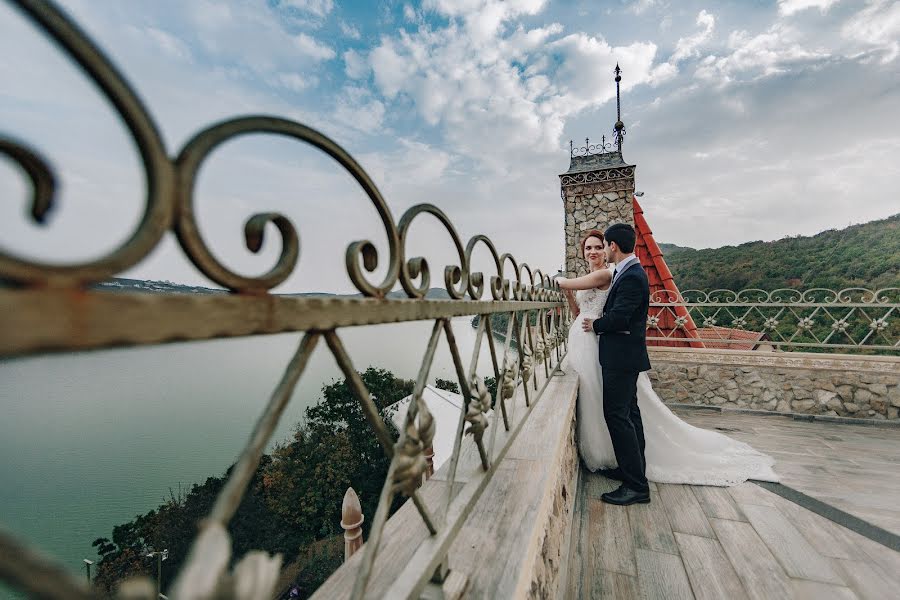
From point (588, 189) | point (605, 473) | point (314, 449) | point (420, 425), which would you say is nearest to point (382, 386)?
point (314, 449)

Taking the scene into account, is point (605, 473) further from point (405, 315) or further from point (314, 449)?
point (314, 449)

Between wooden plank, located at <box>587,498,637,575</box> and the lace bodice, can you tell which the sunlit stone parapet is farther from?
wooden plank, located at <box>587,498,637,575</box>

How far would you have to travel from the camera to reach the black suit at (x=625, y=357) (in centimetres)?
237

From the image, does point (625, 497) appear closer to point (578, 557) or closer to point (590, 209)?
point (578, 557)

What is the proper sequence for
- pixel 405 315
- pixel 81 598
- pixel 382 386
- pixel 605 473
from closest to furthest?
pixel 81 598, pixel 405 315, pixel 605 473, pixel 382 386

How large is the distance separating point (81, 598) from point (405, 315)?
547mm

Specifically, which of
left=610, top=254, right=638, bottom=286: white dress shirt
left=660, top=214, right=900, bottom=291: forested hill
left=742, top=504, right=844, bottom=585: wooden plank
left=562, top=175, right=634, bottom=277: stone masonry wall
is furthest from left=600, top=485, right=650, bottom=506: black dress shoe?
left=660, top=214, right=900, bottom=291: forested hill

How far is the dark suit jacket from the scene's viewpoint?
236cm

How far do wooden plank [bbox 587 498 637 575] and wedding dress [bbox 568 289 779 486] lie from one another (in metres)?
0.51

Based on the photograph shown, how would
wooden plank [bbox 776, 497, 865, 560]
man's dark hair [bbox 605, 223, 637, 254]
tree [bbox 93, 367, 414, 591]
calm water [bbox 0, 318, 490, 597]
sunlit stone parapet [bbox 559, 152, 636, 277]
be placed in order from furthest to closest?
calm water [bbox 0, 318, 490, 597] → tree [bbox 93, 367, 414, 591] → sunlit stone parapet [bbox 559, 152, 636, 277] → man's dark hair [bbox 605, 223, 637, 254] → wooden plank [bbox 776, 497, 865, 560]

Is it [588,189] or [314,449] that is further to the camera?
[314,449]

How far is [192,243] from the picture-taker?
379 mm

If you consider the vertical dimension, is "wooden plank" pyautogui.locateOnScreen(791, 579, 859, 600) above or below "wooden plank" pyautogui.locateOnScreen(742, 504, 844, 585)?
below

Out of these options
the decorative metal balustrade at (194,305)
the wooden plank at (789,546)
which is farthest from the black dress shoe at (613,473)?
the decorative metal balustrade at (194,305)
